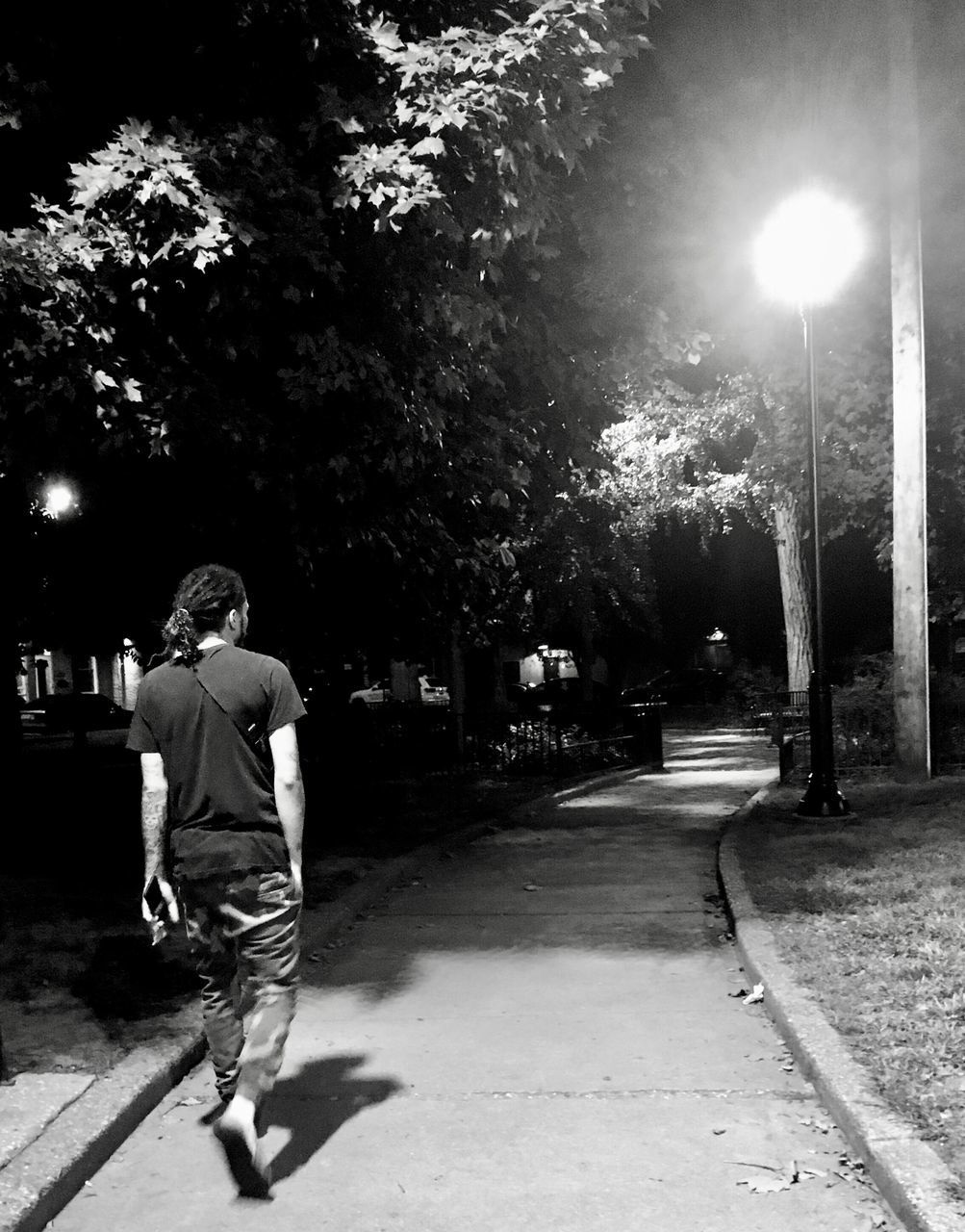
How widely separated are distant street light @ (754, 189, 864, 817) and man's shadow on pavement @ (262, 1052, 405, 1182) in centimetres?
830

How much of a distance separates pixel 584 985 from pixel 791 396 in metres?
15.3

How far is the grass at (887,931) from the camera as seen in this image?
A: 189 inches

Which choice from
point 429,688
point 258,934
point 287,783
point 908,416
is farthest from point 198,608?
point 429,688

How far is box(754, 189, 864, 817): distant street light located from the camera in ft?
41.6

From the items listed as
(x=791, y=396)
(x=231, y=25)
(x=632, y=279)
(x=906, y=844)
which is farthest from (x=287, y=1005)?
(x=791, y=396)

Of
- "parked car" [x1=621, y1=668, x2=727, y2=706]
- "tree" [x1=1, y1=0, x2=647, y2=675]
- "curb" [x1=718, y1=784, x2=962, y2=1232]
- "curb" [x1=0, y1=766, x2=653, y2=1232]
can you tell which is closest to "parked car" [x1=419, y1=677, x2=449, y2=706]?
"parked car" [x1=621, y1=668, x2=727, y2=706]

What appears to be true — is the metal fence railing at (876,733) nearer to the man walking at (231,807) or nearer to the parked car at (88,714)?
the man walking at (231,807)

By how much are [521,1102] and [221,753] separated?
191 centimetres

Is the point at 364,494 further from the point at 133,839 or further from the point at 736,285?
the point at 736,285

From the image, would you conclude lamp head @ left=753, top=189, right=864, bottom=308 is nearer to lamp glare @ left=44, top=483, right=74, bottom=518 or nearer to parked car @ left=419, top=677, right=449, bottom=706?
lamp glare @ left=44, top=483, right=74, bottom=518

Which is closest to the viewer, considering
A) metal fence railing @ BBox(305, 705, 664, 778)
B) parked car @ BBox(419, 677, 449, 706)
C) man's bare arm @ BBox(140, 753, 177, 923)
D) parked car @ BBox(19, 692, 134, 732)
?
man's bare arm @ BBox(140, 753, 177, 923)

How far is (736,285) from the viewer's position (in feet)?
50.9

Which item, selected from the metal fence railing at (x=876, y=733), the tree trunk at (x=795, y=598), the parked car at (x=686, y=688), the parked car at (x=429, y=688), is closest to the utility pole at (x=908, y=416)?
the metal fence railing at (x=876, y=733)

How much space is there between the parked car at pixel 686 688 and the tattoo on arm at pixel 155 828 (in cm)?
3905
